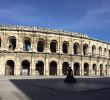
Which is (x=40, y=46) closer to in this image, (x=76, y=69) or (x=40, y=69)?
(x=40, y=69)

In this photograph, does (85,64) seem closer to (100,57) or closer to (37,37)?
(100,57)

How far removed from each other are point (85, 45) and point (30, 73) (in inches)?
522

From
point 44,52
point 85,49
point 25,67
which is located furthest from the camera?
point 85,49

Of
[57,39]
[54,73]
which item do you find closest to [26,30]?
[57,39]

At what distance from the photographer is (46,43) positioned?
43.8 m

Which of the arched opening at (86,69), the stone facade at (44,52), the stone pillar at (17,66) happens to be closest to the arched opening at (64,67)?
the stone facade at (44,52)

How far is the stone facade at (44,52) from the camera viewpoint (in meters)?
41.7

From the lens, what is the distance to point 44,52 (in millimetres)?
43250

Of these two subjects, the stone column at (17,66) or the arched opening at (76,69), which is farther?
the arched opening at (76,69)

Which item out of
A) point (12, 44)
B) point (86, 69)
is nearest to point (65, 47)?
point (86, 69)

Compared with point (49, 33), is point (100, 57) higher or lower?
lower

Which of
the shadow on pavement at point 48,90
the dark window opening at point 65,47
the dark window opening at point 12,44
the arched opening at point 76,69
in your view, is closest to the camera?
the shadow on pavement at point 48,90

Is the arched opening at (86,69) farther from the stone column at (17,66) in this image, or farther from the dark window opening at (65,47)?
the stone column at (17,66)

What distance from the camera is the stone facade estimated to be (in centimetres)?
4172
